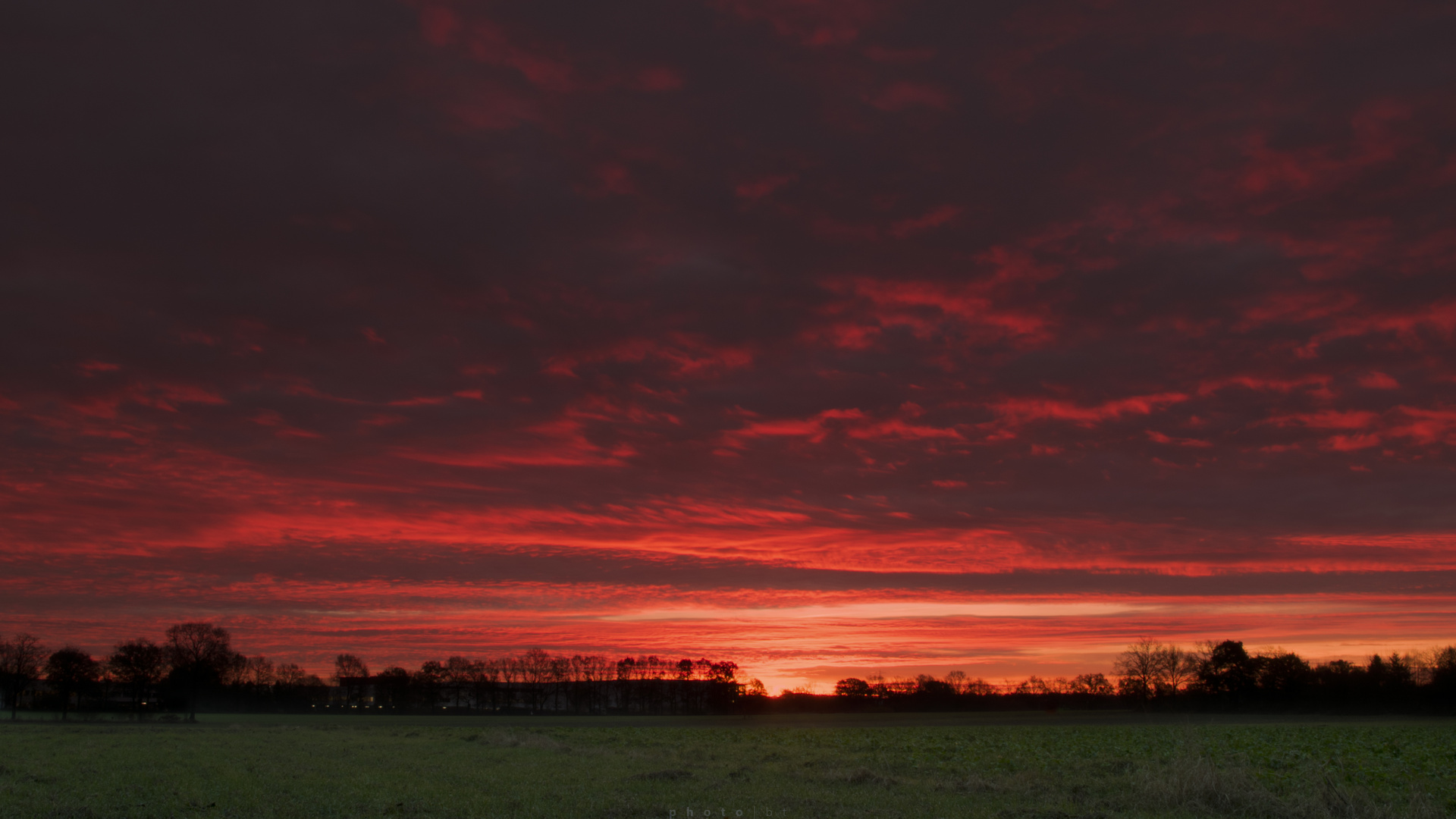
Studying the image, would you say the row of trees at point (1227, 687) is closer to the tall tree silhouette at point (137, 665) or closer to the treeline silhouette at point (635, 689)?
the treeline silhouette at point (635, 689)

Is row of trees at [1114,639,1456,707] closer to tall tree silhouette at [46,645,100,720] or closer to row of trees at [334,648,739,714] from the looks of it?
row of trees at [334,648,739,714]

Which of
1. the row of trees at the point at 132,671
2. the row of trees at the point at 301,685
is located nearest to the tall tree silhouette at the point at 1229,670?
the row of trees at the point at 301,685

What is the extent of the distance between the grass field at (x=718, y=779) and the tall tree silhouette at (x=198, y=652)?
3172 inches

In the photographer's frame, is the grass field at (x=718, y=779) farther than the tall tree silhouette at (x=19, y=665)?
Answer: No

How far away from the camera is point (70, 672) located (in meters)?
130

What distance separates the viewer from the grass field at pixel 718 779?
20.2 meters

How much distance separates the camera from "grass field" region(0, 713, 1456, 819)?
2017cm

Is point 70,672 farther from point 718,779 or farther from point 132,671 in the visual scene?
point 718,779

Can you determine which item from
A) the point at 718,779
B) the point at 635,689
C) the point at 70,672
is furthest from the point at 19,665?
the point at 718,779

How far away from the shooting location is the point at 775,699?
153625 millimetres

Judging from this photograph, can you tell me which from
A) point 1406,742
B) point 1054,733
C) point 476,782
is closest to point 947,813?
point 476,782

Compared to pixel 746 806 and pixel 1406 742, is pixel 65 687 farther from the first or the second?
pixel 1406 742

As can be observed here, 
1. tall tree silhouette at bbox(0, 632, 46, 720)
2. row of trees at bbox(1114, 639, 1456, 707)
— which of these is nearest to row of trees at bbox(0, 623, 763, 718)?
tall tree silhouette at bbox(0, 632, 46, 720)

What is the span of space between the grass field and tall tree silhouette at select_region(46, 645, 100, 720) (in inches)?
3974
